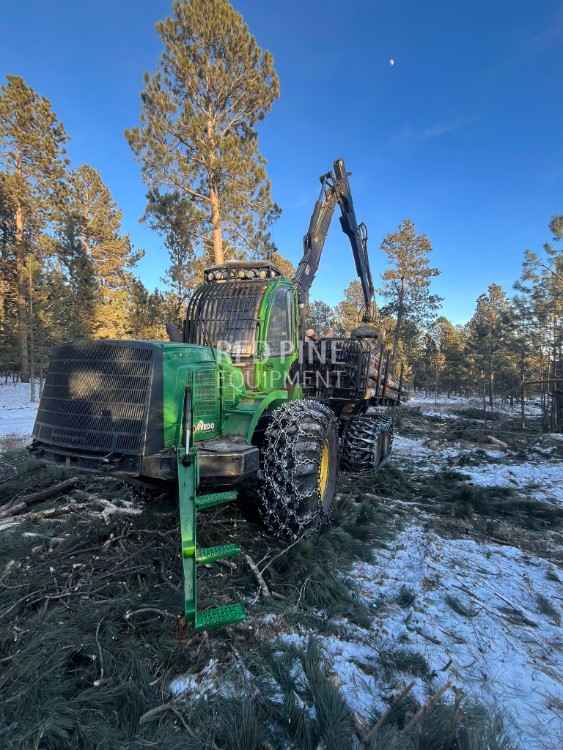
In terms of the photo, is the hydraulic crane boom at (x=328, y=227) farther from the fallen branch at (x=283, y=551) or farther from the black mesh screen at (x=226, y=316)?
the fallen branch at (x=283, y=551)

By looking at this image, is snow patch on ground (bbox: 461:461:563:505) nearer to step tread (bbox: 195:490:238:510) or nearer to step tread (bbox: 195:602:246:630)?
step tread (bbox: 195:490:238:510)

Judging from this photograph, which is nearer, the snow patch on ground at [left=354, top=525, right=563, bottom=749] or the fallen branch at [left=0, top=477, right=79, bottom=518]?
the snow patch on ground at [left=354, top=525, right=563, bottom=749]

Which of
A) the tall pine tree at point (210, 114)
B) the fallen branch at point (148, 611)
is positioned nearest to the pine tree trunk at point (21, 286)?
the tall pine tree at point (210, 114)

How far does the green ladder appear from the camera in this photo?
2.29 metres

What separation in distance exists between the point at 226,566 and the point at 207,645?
0.95 meters

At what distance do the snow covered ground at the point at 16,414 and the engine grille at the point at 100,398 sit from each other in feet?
24.0

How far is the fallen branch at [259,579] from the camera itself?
2.99m

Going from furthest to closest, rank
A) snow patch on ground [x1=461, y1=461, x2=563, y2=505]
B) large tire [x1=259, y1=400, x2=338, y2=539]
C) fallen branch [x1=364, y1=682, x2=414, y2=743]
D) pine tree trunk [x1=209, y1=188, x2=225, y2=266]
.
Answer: pine tree trunk [x1=209, y1=188, x2=225, y2=266] → snow patch on ground [x1=461, y1=461, x2=563, y2=505] → large tire [x1=259, y1=400, x2=338, y2=539] → fallen branch [x1=364, y1=682, x2=414, y2=743]

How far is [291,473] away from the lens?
3832mm

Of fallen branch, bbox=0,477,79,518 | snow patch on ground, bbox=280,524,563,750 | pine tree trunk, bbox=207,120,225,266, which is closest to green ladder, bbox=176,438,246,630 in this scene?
snow patch on ground, bbox=280,524,563,750

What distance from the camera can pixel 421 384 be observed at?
1818 inches

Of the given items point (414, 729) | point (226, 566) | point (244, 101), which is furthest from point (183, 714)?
point (244, 101)

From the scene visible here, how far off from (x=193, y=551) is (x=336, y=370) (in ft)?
16.0

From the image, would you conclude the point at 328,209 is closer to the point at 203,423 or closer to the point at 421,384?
the point at 203,423
